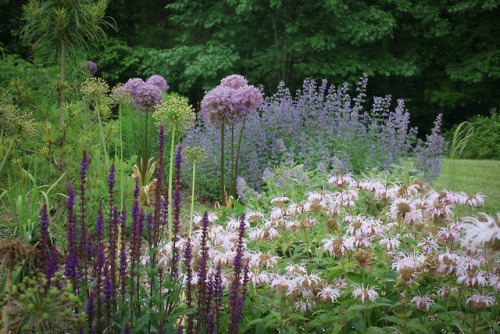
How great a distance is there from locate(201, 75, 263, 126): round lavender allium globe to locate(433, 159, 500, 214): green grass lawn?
3.26 meters

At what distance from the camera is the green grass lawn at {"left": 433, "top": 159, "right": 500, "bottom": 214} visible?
7328 mm

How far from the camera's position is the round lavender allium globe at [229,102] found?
183 inches

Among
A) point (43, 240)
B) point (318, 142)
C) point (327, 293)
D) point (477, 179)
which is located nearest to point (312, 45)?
point (477, 179)

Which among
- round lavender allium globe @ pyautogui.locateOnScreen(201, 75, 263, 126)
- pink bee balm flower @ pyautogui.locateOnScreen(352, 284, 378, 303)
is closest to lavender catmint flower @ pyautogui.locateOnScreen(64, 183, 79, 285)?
pink bee balm flower @ pyautogui.locateOnScreen(352, 284, 378, 303)

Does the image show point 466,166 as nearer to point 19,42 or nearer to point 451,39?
point 451,39

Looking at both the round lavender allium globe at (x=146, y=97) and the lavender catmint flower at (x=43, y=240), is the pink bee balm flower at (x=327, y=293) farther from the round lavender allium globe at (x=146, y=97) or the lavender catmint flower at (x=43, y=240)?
the round lavender allium globe at (x=146, y=97)

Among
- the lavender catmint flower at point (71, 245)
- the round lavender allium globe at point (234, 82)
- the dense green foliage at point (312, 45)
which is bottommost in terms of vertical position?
the lavender catmint flower at point (71, 245)

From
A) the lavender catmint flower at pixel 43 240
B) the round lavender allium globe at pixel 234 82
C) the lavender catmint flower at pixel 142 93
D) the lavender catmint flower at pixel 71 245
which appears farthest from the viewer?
the lavender catmint flower at pixel 142 93

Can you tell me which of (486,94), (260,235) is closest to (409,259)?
(260,235)

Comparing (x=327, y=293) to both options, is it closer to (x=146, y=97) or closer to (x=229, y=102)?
(x=229, y=102)

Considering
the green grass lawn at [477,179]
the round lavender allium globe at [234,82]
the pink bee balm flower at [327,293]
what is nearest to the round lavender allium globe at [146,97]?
the round lavender allium globe at [234,82]

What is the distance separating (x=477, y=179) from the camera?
29.9 ft

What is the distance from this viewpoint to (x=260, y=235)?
222cm

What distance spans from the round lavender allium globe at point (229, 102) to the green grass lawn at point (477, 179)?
3.26 meters
